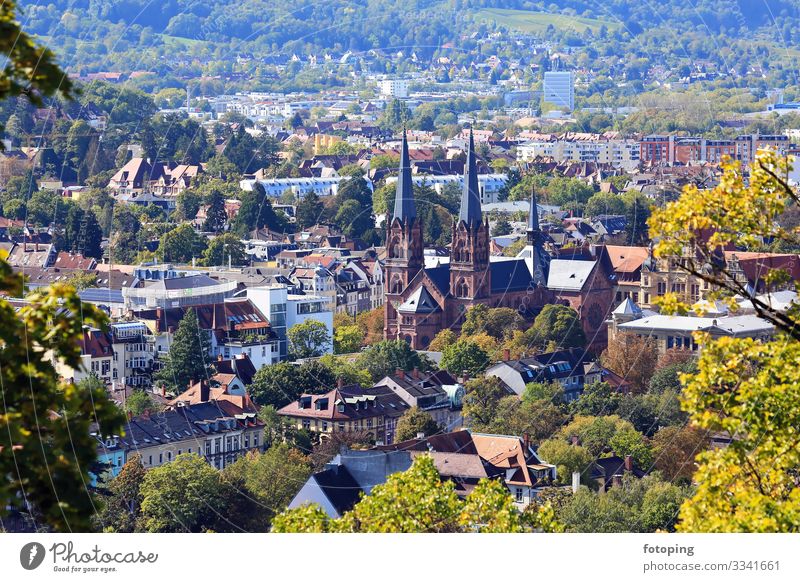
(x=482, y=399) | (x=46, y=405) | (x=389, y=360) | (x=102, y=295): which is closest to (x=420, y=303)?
(x=102, y=295)

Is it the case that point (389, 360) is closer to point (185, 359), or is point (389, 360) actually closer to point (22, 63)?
point (185, 359)

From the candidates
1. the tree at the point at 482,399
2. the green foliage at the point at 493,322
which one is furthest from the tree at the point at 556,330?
the tree at the point at 482,399

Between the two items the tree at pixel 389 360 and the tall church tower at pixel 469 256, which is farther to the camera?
the tall church tower at pixel 469 256

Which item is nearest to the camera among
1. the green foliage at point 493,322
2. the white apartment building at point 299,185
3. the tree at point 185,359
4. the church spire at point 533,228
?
the tree at point 185,359

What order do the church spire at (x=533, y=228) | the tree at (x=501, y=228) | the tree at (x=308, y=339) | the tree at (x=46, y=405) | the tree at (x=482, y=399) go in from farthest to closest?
the tree at (x=501, y=228) < the church spire at (x=533, y=228) < the tree at (x=308, y=339) < the tree at (x=482, y=399) < the tree at (x=46, y=405)

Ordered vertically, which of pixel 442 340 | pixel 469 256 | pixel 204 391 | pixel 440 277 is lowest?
pixel 442 340

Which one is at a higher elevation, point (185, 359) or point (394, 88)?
point (394, 88)

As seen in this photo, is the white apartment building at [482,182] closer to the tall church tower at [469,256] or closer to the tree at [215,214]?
the tree at [215,214]
